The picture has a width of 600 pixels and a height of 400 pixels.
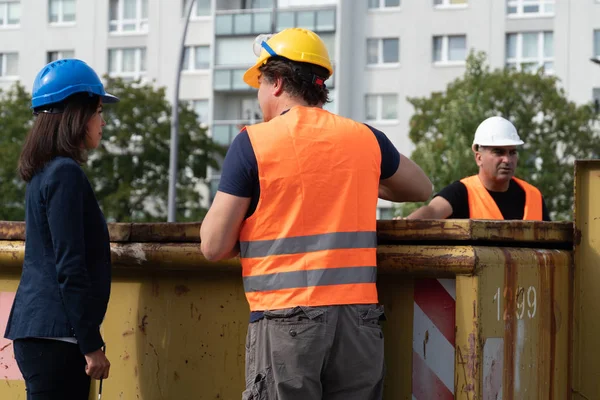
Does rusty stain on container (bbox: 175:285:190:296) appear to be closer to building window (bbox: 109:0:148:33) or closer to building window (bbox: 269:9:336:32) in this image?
building window (bbox: 269:9:336:32)

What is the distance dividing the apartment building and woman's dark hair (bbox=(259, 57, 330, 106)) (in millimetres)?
36609

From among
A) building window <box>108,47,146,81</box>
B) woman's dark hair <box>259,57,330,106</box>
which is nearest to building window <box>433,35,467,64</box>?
building window <box>108,47,146,81</box>

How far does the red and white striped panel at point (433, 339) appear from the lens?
11.5ft

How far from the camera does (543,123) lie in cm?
3275

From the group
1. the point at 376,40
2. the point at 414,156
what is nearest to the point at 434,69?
the point at 376,40

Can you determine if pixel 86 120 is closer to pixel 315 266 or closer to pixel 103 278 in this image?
pixel 103 278

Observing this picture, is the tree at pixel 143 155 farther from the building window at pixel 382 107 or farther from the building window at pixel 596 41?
the building window at pixel 596 41

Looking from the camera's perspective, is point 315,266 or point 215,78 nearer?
point 315,266

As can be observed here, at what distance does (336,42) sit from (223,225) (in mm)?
39042

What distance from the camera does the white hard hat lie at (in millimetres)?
6504

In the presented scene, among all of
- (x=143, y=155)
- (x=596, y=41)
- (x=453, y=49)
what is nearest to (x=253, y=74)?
(x=143, y=155)

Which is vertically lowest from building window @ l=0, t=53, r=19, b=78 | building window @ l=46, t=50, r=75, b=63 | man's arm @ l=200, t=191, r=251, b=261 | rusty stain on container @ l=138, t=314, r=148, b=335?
rusty stain on container @ l=138, t=314, r=148, b=335

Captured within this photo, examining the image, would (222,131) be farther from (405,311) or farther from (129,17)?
(405,311)

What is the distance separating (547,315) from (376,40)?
128ft
